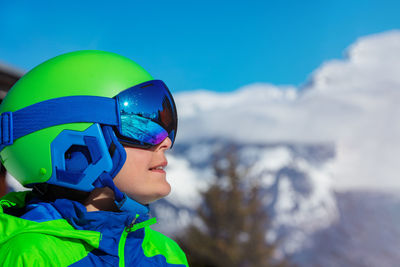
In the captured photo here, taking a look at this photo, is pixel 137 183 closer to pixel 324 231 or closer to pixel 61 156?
pixel 61 156

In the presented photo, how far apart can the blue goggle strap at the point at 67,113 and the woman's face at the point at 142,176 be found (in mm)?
166

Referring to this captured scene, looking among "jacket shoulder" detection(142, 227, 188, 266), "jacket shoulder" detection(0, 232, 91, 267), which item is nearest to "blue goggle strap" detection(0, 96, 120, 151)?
"jacket shoulder" detection(0, 232, 91, 267)

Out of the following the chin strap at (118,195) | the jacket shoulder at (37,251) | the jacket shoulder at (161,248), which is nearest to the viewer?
the jacket shoulder at (37,251)

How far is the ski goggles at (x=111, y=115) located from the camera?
1697 millimetres

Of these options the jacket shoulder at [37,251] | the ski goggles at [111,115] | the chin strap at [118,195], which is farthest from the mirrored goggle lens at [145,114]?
the jacket shoulder at [37,251]

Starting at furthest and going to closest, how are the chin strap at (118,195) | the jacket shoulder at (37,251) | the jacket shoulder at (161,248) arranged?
the jacket shoulder at (161,248) → the chin strap at (118,195) → the jacket shoulder at (37,251)

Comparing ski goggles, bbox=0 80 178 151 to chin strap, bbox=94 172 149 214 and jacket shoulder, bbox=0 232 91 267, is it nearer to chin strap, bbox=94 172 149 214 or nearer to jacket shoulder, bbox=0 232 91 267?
chin strap, bbox=94 172 149 214

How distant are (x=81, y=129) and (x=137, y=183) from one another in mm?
312

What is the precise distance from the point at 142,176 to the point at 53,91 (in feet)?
1.64

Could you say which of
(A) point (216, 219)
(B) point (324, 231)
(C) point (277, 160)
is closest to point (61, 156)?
(A) point (216, 219)

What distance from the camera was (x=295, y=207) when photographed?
162500mm

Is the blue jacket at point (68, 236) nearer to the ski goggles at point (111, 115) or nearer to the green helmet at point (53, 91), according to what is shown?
the green helmet at point (53, 91)

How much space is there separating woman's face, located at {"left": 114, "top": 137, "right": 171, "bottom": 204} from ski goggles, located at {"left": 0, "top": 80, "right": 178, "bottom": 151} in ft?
A: 0.14

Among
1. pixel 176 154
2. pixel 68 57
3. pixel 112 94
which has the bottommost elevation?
pixel 112 94
